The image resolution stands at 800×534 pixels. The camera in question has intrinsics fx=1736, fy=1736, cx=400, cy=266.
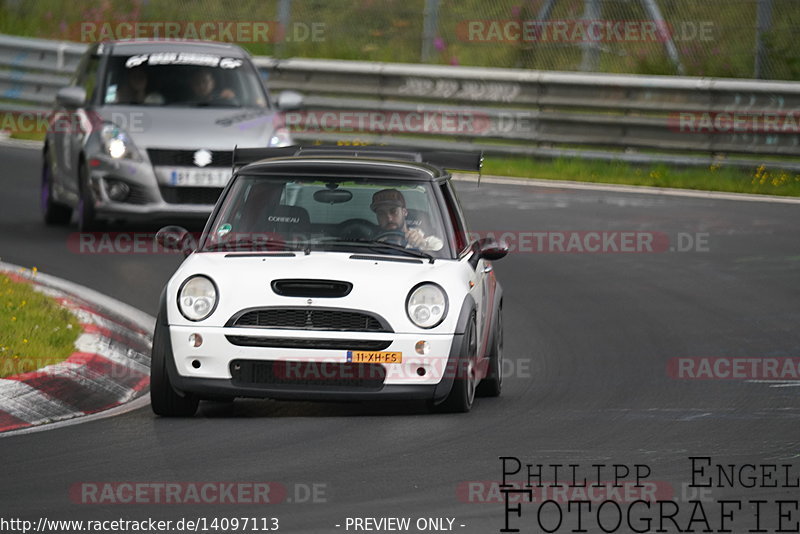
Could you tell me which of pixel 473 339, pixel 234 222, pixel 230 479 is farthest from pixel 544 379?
pixel 230 479

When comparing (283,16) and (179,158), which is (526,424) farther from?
(283,16)

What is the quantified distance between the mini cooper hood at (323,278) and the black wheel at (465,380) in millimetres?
187

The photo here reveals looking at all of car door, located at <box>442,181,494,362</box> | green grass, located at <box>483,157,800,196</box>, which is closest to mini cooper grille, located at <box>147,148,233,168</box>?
car door, located at <box>442,181,494,362</box>

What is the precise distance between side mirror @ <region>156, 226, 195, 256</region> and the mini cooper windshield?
0.63 feet

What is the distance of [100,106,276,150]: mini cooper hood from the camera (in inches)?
632

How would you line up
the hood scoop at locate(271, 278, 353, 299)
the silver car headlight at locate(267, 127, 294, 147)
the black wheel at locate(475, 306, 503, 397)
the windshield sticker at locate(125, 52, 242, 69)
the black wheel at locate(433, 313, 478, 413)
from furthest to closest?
the windshield sticker at locate(125, 52, 242, 69), the silver car headlight at locate(267, 127, 294, 147), the black wheel at locate(475, 306, 503, 397), the black wheel at locate(433, 313, 478, 413), the hood scoop at locate(271, 278, 353, 299)

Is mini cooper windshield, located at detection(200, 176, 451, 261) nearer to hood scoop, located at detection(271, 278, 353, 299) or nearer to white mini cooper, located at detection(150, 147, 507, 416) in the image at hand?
white mini cooper, located at detection(150, 147, 507, 416)

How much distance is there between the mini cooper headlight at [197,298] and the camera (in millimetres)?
8984

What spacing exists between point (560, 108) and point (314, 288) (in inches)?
546

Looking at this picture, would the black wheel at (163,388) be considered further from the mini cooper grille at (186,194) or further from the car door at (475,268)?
the mini cooper grille at (186,194)

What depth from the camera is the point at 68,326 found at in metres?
11.3

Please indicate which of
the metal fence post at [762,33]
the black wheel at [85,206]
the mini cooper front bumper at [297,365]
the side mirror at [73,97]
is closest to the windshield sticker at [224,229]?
the mini cooper front bumper at [297,365]

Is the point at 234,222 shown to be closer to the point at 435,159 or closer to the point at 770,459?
the point at 435,159

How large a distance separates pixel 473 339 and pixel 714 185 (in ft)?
39.5
